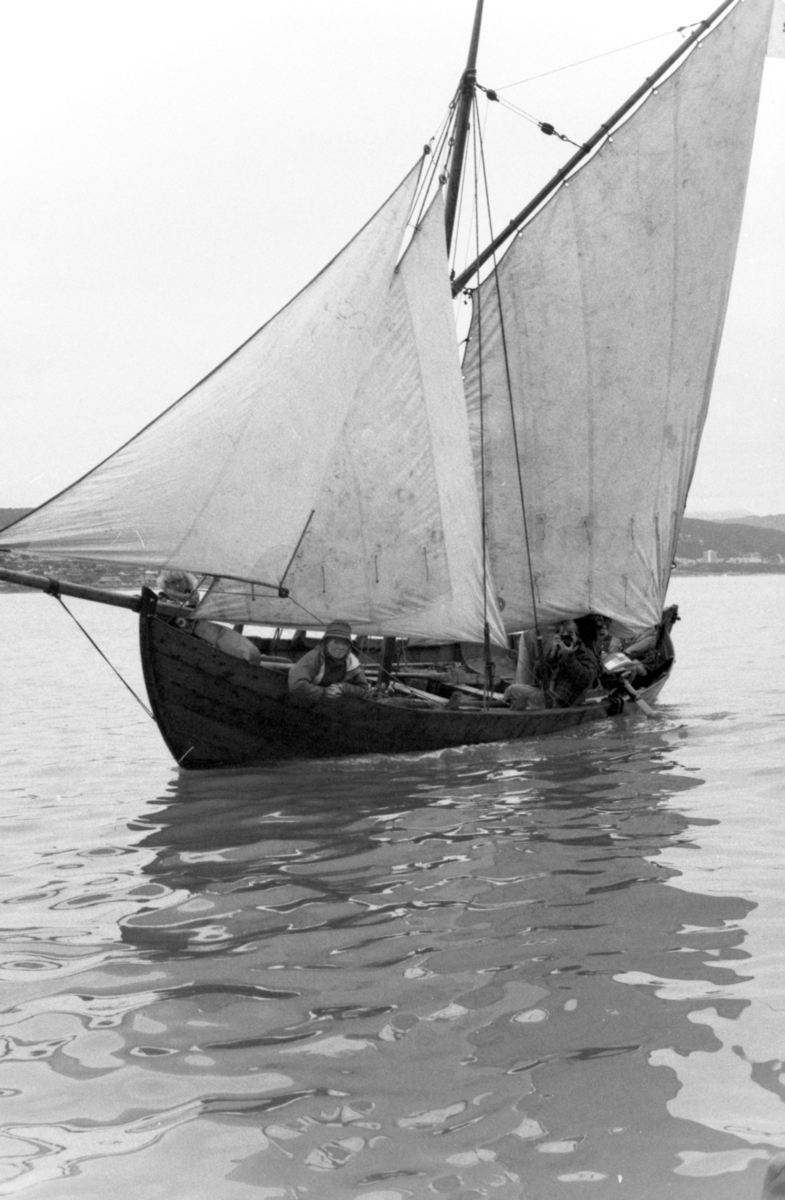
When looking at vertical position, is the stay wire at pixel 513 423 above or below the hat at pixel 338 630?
above

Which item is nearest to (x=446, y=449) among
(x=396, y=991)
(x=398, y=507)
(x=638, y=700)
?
(x=398, y=507)

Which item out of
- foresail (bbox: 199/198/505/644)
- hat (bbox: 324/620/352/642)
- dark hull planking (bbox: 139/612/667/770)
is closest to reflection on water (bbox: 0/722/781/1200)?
dark hull planking (bbox: 139/612/667/770)

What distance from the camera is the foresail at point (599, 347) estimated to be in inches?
737

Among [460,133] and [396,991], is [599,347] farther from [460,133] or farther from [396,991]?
[396,991]

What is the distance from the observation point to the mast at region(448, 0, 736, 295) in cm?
1858

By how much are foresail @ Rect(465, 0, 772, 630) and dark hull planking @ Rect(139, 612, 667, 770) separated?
5012mm

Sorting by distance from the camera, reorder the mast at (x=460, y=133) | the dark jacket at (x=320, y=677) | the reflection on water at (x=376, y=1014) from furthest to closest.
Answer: the mast at (x=460, y=133), the dark jacket at (x=320, y=677), the reflection on water at (x=376, y=1014)

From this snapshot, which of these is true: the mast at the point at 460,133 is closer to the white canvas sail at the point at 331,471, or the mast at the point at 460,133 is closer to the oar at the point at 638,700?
the white canvas sail at the point at 331,471

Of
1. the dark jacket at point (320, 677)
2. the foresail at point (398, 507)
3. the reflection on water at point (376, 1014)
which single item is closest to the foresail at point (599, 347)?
the foresail at point (398, 507)

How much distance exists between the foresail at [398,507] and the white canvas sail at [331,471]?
0.02 m

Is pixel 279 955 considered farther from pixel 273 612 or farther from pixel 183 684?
pixel 273 612

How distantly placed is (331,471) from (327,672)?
2.30 metres

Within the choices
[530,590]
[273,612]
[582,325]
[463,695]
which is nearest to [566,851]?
[273,612]

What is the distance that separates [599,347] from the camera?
18859 millimetres
